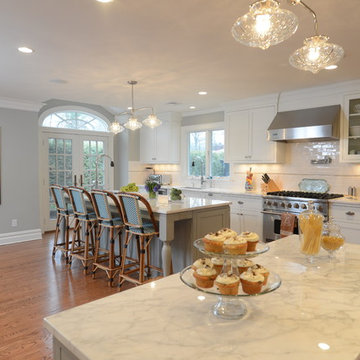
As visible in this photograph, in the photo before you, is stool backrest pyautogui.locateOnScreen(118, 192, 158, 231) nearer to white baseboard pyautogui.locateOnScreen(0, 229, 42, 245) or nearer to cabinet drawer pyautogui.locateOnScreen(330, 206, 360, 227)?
cabinet drawer pyautogui.locateOnScreen(330, 206, 360, 227)

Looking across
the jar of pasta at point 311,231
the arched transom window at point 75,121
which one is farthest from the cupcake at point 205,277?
the arched transom window at point 75,121

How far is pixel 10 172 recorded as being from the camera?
551 centimetres

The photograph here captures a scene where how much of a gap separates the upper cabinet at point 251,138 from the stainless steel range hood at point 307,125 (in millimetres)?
271

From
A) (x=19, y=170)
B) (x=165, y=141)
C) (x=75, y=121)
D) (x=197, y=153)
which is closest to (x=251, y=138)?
(x=197, y=153)

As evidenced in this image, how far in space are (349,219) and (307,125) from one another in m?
1.41

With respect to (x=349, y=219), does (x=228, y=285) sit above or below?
above

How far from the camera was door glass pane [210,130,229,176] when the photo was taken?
20.6 feet

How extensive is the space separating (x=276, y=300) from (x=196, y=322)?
37cm

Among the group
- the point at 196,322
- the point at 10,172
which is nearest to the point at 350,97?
the point at 196,322

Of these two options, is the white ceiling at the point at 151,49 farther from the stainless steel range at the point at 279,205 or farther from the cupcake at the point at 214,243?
the cupcake at the point at 214,243

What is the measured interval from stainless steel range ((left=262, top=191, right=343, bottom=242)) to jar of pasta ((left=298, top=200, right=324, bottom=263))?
Answer: 2.77m

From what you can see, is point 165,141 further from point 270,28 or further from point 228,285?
point 228,285

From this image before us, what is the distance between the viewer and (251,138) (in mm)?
5352

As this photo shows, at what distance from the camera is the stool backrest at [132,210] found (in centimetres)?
318
